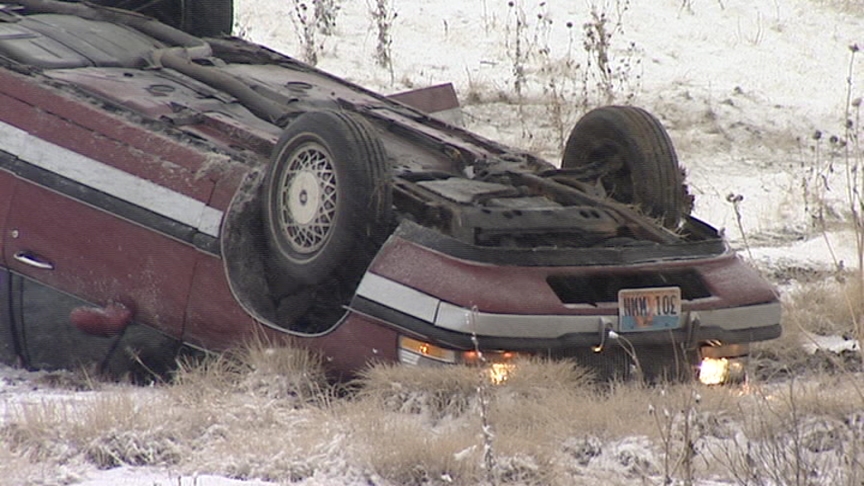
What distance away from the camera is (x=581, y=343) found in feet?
17.0

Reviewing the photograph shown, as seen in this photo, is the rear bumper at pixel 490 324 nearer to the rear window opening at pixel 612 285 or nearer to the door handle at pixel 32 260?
the rear window opening at pixel 612 285

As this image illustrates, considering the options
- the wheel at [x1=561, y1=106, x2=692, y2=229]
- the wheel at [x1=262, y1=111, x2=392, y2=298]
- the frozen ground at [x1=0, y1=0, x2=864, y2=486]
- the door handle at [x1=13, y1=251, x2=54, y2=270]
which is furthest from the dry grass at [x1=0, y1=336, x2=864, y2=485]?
the frozen ground at [x1=0, y1=0, x2=864, y2=486]

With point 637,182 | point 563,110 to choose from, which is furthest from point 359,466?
point 563,110

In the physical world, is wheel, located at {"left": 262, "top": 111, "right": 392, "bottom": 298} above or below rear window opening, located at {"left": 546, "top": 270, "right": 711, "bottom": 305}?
above

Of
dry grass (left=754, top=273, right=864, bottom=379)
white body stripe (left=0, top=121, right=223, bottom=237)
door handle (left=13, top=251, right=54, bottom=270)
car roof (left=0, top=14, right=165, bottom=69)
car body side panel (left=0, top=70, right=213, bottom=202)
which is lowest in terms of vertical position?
dry grass (left=754, top=273, right=864, bottom=379)

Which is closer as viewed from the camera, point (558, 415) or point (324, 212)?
point (558, 415)

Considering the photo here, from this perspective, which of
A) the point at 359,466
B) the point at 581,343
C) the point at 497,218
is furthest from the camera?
the point at 497,218

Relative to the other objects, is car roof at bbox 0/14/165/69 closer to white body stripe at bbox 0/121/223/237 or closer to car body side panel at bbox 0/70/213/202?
car body side panel at bbox 0/70/213/202

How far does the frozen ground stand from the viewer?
34.2 ft

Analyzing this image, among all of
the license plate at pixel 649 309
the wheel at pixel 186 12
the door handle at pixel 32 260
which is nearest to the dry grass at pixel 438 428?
the license plate at pixel 649 309

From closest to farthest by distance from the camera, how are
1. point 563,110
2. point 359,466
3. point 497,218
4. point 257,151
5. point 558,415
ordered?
1. point 359,466
2. point 558,415
3. point 497,218
4. point 257,151
5. point 563,110

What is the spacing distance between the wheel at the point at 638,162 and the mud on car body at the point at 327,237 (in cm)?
1

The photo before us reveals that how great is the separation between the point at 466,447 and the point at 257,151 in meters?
2.17

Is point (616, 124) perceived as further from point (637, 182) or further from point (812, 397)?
point (812, 397)
